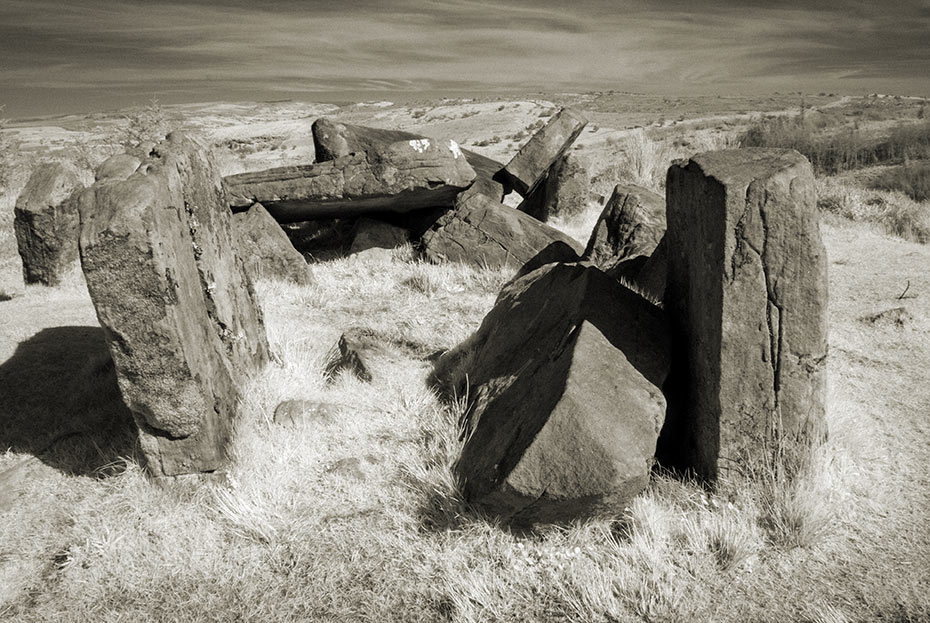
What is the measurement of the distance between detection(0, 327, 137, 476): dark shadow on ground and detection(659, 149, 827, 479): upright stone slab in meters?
3.79

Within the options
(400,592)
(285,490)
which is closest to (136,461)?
(285,490)

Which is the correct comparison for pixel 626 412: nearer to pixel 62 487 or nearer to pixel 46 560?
pixel 46 560

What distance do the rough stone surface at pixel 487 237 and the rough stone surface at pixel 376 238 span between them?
0.63 meters

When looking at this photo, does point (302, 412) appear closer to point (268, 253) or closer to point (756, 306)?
point (756, 306)

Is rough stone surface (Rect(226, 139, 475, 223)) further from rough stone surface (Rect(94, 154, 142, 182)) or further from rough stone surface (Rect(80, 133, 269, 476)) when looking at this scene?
rough stone surface (Rect(94, 154, 142, 182))

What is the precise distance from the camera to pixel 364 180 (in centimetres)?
901

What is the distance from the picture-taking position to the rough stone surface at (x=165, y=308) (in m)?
3.76

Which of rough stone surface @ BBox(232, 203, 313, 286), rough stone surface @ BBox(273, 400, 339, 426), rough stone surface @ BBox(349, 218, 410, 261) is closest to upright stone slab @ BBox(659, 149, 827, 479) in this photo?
rough stone surface @ BBox(273, 400, 339, 426)

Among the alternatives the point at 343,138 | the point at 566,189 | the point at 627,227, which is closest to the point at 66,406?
the point at 343,138

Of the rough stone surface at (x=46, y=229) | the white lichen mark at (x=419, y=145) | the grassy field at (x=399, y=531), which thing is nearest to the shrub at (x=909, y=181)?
the grassy field at (x=399, y=531)

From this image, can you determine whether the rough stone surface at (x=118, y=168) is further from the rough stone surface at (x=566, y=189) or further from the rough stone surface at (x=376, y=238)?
the rough stone surface at (x=566, y=189)

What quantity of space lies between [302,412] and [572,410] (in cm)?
238

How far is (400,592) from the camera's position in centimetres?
342

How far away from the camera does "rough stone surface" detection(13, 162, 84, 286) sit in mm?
9109
